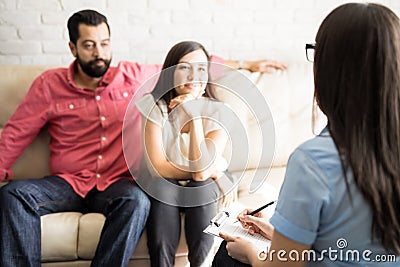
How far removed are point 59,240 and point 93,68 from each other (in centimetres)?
71

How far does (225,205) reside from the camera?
6.42ft

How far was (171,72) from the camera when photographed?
2096 mm

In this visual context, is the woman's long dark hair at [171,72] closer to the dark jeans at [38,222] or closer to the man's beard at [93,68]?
the man's beard at [93,68]

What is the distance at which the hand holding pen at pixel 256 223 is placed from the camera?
52.5 inches

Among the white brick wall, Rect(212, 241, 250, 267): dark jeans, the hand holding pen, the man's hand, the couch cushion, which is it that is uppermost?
the white brick wall

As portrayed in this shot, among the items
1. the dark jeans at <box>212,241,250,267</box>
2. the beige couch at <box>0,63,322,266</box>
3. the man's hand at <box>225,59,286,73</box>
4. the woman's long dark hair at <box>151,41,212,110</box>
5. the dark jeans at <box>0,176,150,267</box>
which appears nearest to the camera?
the dark jeans at <box>212,241,250,267</box>

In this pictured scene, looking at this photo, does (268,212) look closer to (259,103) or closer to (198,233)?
(198,233)

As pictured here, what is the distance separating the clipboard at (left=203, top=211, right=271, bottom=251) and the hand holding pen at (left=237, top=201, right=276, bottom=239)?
1 cm

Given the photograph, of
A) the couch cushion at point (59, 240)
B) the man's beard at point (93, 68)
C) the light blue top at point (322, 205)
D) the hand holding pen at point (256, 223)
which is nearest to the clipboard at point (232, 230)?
the hand holding pen at point (256, 223)

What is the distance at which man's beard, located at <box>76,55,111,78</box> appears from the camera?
7.10ft

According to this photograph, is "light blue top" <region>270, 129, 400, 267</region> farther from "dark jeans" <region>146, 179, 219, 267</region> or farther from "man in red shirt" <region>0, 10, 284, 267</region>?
"man in red shirt" <region>0, 10, 284, 267</region>

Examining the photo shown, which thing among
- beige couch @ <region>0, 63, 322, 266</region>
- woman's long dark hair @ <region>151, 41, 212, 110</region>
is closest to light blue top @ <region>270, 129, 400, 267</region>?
beige couch @ <region>0, 63, 322, 266</region>

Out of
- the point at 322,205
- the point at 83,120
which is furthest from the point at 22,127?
the point at 322,205

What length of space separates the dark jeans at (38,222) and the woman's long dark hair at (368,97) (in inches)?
41.0
